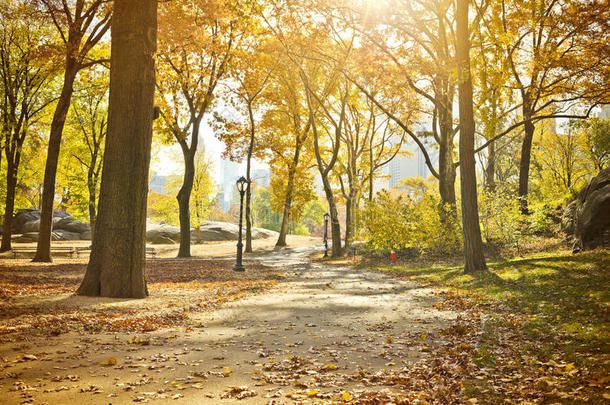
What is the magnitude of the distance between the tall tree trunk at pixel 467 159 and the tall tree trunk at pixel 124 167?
891 cm

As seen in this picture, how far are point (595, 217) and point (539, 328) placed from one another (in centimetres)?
653

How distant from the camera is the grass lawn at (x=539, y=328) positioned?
423 centimetres

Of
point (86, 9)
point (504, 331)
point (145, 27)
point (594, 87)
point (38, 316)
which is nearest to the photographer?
point (504, 331)

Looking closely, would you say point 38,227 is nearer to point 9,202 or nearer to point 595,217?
point 9,202

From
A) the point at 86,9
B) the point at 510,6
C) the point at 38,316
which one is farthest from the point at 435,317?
the point at 86,9

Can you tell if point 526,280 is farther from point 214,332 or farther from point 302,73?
point 302,73

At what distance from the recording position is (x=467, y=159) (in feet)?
41.9

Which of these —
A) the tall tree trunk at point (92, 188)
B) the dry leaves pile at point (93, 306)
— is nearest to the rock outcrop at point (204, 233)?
the tall tree trunk at point (92, 188)

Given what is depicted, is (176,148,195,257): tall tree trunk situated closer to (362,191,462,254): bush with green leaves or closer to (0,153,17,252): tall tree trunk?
(0,153,17,252): tall tree trunk

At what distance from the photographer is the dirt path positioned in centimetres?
426

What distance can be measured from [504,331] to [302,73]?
731 inches

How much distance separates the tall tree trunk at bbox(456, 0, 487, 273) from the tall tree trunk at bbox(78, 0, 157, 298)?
8913mm

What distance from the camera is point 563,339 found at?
5652 millimetres

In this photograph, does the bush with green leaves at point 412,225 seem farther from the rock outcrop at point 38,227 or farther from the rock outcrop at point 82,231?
the rock outcrop at point 38,227
